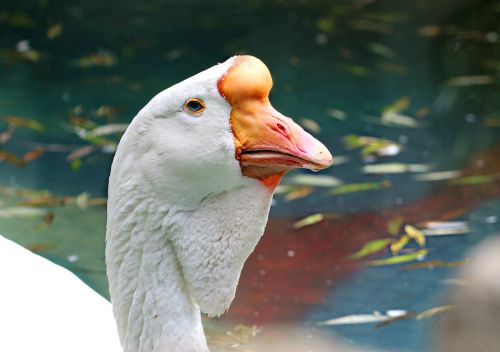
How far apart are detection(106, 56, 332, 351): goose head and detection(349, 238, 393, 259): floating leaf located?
2.23 metres

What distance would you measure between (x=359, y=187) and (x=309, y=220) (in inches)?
19.2

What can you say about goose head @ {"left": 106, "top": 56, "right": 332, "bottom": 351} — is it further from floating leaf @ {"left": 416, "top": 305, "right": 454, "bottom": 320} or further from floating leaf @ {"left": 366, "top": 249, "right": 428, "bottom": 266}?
floating leaf @ {"left": 366, "top": 249, "right": 428, "bottom": 266}

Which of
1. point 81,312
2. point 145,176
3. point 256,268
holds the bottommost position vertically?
point 256,268

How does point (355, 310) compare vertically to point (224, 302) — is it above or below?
below

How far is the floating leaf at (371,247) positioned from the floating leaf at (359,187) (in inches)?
21.9

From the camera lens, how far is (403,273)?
13.9ft

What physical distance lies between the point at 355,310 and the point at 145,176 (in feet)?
6.57

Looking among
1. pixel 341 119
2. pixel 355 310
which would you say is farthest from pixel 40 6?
pixel 355 310

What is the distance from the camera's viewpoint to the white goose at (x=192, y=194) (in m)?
2.08

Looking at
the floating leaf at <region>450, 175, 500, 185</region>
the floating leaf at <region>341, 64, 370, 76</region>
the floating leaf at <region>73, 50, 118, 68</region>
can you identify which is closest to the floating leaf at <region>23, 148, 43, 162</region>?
the floating leaf at <region>73, 50, 118, 68</region>

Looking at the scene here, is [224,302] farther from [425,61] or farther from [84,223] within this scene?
[425,61]

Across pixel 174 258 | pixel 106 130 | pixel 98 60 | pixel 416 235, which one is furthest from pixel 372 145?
pixel 174 258

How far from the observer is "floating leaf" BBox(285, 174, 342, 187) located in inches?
201

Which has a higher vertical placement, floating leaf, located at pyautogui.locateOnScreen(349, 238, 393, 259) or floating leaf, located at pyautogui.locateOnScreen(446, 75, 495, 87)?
floating leaf, located at pyautogui.locateOnScreen(349, 238, 393, 259)
